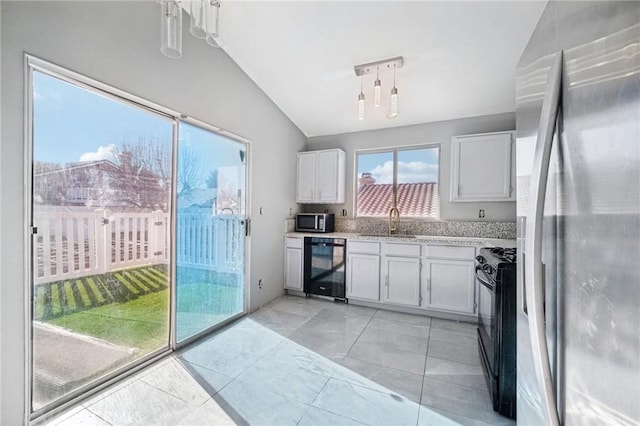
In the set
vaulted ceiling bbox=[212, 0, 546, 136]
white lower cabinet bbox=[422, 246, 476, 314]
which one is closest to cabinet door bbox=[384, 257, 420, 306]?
white lower cabinet bbox=[422, 246, 476, 314]

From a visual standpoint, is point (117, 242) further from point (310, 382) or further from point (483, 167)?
point (483, 167)

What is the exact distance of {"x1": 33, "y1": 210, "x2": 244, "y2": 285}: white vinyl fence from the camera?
1.69 metres

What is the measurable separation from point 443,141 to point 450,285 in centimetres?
197

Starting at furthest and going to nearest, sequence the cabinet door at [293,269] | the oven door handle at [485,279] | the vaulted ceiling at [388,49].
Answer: the cabinet door at [293,269]
the vaulted ceiling at [388,49]
the oven door handle at [485,279]

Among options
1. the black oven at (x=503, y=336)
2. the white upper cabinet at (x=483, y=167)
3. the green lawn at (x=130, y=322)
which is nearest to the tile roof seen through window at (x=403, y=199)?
the white upper cabinet at (x=483, y=167)

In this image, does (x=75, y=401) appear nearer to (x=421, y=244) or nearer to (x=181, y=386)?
(x=181, y=386)

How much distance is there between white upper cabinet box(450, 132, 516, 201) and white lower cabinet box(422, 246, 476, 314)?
0.79 metres

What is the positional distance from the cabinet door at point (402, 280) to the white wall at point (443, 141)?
3.07 ft

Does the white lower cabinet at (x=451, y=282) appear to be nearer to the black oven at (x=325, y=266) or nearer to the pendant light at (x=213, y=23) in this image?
the black oven at (x=325, y=266)

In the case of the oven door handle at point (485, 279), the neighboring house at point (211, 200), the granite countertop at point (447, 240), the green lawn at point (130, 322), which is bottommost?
the green lawn at point (130, 322)

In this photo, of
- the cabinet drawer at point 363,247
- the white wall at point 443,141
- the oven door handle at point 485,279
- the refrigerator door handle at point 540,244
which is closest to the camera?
the refrigerator door handle at point 540,244

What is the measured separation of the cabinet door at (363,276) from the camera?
3572 mm

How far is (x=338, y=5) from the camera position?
2.31 metres

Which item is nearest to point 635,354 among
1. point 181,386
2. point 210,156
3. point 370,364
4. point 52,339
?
point 370,364
